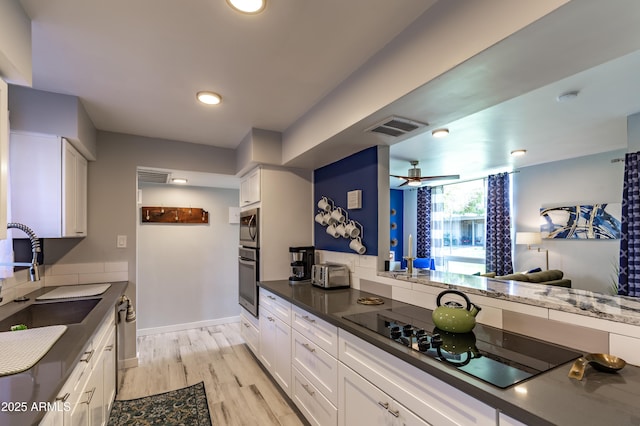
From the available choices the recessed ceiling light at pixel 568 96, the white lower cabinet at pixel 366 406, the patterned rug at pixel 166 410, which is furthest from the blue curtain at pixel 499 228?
the patterned rug at pixel 166 410

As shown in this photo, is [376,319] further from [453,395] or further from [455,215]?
[455,215]

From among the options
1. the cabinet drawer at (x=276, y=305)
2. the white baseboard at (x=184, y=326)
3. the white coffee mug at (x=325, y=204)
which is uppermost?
the white coffee mug at (x=325, y=204)

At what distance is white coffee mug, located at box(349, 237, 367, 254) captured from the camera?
2539 mm

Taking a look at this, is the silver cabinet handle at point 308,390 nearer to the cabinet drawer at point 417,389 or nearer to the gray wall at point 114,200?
the cabinet drawer at point 417,389

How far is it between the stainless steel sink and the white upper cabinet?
492 mm

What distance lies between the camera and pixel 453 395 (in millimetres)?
1076

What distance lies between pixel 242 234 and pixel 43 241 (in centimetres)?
179

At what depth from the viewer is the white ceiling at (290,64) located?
120cm

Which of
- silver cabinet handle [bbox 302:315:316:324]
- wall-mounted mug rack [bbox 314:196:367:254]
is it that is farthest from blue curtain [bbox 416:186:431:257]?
silver cabinet handle [bbox 302:315:316:324]

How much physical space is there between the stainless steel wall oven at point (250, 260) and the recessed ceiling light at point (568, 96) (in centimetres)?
283

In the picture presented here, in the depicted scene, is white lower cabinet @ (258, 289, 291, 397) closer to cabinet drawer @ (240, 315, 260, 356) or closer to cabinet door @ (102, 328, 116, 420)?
cabinet drawer @ (240, 315, 260, 356)

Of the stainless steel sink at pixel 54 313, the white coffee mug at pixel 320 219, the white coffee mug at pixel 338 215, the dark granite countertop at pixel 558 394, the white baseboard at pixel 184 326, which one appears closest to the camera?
the dark granite countertop at pixel 558 394

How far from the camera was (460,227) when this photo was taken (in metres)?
6.63

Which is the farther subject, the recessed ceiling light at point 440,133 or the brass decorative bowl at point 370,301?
the recessed ceiling light at point 440,133
